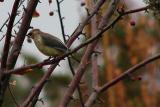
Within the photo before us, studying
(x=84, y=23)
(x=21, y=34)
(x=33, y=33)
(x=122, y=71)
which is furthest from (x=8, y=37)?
(x=122, y=71)

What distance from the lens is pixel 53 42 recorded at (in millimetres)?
3039

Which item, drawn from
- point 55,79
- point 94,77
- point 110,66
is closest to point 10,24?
point 94,77

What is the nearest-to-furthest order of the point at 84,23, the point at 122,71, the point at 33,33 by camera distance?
the point at 84,23 → the point at 33,33 → the point at 122,71

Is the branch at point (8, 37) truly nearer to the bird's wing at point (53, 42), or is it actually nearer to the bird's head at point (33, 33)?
the bird's wing at point (53, 42)

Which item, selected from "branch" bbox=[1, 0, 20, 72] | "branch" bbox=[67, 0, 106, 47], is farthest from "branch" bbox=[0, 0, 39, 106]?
"branch" bbox=[67, 0, 106, 47]

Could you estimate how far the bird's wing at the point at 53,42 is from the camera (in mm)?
2918

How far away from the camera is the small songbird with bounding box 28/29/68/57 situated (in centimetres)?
291

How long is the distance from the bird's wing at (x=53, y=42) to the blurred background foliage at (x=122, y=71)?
6.3 inches

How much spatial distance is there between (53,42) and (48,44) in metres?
0.03

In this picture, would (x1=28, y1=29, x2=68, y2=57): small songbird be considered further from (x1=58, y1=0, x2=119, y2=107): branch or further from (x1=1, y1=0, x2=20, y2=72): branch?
(x1=1, y1=0, x2=20, y2=72): branch

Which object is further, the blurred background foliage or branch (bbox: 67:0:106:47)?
the blurred background foliage

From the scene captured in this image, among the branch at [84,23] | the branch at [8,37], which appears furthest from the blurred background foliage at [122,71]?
the branch at [8,37]

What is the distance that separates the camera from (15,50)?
2.66 meters

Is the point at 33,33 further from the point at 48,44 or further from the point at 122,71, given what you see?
the point at 122,71
